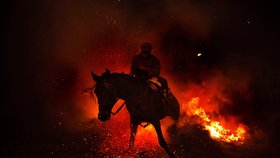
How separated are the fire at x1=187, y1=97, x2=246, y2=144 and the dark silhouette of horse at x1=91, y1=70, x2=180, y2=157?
4217mm

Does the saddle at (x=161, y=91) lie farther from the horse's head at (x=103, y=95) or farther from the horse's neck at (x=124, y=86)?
Answer: the horse's head at (x=103, y=95)

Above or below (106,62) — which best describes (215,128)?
below

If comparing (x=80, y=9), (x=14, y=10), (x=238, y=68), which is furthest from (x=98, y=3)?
(x=238, y=68)

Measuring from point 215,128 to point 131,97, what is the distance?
612cm

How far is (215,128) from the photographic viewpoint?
504 inches

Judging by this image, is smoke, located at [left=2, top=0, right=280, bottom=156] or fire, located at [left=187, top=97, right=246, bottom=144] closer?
fire, located at [left=187, top=97, right=246, bottom=144]

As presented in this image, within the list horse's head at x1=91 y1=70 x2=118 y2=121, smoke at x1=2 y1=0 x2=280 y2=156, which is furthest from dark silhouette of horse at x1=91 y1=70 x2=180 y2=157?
smoke at x1=2 y1=0 x2=280 y2=156

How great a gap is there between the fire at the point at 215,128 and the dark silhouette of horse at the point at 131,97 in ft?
13.8

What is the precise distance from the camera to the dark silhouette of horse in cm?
759

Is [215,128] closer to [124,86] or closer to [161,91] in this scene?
[161,91]

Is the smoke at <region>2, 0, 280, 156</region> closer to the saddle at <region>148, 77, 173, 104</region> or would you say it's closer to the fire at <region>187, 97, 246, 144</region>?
the fire at <region>187, 97, 246, 144</region>

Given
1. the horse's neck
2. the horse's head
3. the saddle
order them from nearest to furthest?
the horse's head < the horse's neck < the saddle

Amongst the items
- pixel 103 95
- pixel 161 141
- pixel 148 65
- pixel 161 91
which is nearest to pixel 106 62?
pixel 148 65

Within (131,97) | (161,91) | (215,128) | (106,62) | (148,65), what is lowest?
(131,97)
